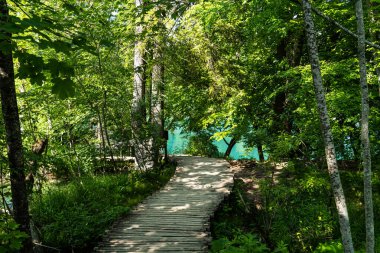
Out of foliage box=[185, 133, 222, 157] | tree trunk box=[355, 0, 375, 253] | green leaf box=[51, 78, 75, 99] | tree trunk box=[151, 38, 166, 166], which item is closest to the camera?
green leaf box=[51, 78, 75, 99]

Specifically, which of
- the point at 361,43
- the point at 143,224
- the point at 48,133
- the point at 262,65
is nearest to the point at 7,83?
the point at 143,224

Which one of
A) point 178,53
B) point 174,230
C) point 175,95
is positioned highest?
point 178,53

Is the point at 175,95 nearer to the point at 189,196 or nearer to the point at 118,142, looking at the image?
the point at 118,142

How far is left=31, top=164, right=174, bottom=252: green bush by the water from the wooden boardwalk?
41 cm

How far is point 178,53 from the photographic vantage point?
12.7 metres

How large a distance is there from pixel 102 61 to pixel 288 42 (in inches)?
325

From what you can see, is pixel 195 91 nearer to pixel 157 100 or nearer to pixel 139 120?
pixel 157 100

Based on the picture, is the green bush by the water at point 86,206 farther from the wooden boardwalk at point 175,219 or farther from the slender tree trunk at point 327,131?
the slender tree trunk at point 327,131

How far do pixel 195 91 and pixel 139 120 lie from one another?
3840 mm

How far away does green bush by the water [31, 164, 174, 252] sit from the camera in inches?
262

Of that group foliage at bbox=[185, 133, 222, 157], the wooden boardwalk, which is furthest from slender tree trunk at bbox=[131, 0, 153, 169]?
foliage at bbox=[185, 133, 222, 157]

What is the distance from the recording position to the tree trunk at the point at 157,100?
11.6 m

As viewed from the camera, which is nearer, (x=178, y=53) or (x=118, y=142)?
(x=118, y=142)

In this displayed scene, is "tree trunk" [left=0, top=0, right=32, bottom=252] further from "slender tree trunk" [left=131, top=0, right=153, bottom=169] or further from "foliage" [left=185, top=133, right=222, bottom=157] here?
"foliage" [left=185, top=133, right=222, bottom=157]
